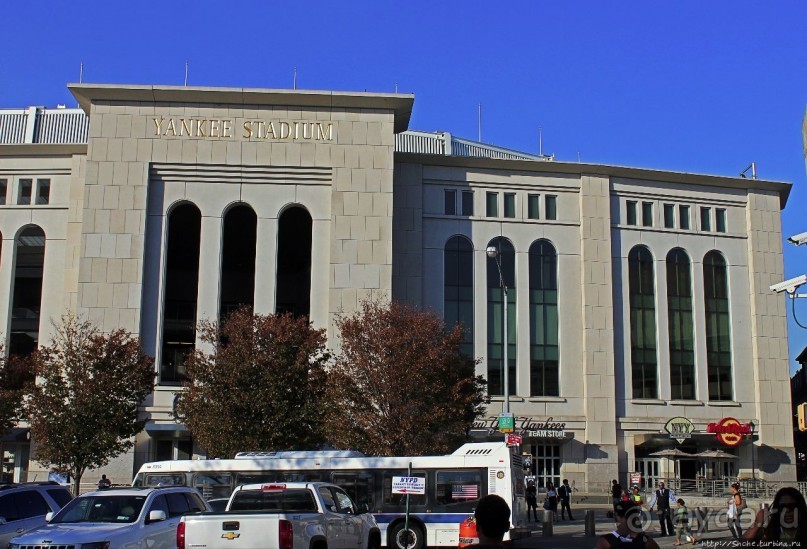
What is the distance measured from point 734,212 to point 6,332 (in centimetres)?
4032

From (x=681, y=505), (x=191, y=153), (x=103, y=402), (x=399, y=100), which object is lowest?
(x=681, y=505)

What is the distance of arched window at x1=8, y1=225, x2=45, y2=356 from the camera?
48.2 metres

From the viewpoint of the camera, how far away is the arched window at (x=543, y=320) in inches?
1991

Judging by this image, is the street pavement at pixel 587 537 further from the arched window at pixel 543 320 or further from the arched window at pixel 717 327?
the arched window at pixel 717 327

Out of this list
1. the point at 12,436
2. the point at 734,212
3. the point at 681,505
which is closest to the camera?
the point at 681,505

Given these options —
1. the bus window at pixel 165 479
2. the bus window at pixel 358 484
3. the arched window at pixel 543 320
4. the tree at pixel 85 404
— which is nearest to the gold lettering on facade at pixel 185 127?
the tree at pixel 85 404

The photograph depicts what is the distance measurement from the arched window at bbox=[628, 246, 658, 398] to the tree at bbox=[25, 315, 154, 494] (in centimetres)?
2726

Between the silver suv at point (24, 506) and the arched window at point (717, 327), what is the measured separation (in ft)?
134

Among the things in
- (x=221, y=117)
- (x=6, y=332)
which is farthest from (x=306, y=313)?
(x=6, y=332)

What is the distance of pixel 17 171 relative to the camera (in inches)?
1953

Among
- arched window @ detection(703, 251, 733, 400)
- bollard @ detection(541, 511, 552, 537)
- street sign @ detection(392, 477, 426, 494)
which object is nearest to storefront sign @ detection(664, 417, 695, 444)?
arched window @ detection(703, 251, 733, 400)

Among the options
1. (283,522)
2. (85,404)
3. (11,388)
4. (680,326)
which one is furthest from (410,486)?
(680,326)

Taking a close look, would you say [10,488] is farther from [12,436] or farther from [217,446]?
[12,436]

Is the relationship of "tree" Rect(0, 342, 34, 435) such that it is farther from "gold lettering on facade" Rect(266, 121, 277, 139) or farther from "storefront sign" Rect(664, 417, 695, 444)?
"storefront sign" Rect(664, 417, 695, 444)
